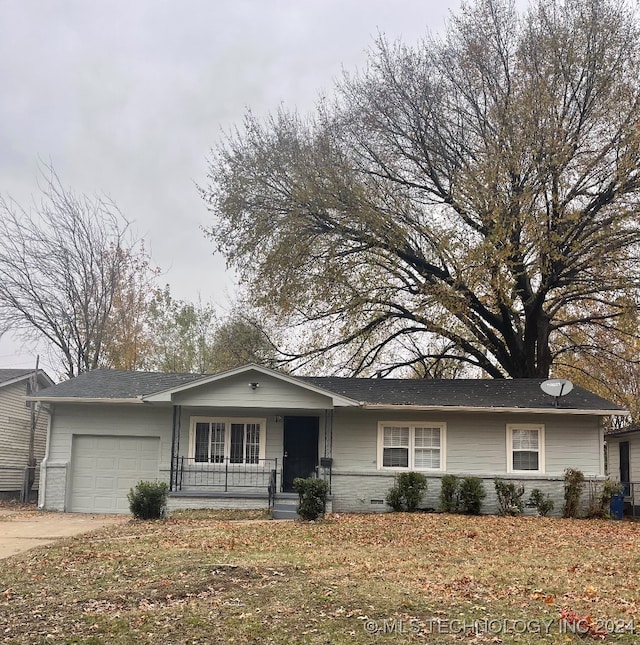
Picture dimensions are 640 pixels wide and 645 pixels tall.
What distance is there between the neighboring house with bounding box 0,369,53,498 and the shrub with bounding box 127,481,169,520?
9.63m

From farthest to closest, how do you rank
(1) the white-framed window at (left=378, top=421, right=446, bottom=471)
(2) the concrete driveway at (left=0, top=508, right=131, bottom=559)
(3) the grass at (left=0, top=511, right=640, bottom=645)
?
(1) the white-framed window at (left=378, top=421, right=446, bottom=471) → (2) the concrete driveway at (left=0, top=508, right=131, bottom=559) → (3) the grass at (left=0, top=511, right=640, bottom=645)

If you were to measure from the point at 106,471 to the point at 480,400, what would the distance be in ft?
32.2

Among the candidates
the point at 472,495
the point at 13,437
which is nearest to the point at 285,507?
the point at 472,495

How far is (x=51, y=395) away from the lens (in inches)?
774

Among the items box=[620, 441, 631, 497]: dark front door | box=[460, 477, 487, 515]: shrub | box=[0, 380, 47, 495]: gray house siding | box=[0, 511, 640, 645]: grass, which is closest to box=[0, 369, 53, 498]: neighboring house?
box=[0, 380, 47, 495]: gray house siding

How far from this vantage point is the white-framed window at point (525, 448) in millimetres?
19500

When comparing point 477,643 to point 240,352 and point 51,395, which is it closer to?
point 51,395

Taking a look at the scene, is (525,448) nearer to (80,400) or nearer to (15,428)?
(80,400)

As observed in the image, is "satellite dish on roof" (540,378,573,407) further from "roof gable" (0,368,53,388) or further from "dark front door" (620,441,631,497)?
"roof gable" (0,368,53,388)

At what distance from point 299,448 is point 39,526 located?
697cm

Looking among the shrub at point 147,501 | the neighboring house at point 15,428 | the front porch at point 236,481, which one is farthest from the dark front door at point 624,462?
the neighboring house at point 15,428

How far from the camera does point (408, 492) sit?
18.5 metres

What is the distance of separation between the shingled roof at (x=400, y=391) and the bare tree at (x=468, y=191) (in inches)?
85.7

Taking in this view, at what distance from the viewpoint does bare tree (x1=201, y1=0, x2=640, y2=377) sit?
65.3 feet
